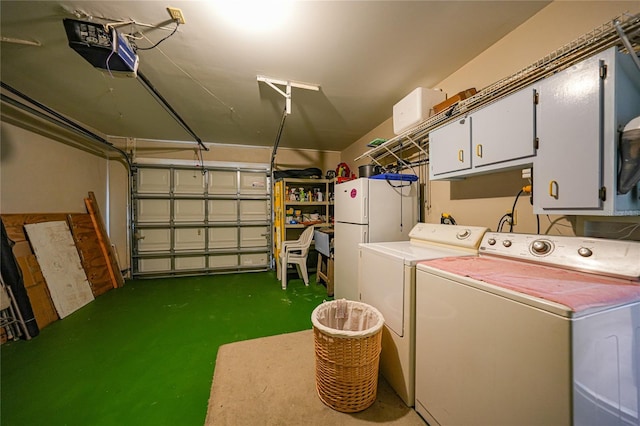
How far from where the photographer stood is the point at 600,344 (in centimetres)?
76

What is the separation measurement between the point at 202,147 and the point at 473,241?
4715 millimetres

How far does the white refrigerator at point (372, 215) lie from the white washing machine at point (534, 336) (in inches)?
43.7

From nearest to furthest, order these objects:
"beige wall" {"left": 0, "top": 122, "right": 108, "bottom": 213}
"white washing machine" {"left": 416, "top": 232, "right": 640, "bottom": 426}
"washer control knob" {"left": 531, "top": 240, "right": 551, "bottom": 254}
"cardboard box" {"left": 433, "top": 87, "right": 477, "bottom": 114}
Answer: "white washing machine" {"left": 416, "top": 232, "right": 640, "bottom": 426} → "washer control knob" {"left": 531, "top": 240, "right": 551, "bottom": 254} → "cardboard box" {"left": 433, "top": 87, "right": 477, "bottom": 114} → "beige wall" {"left": 0, "top": 122, "right": 108, "bottom": 213}

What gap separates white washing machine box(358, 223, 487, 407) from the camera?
4.56ft

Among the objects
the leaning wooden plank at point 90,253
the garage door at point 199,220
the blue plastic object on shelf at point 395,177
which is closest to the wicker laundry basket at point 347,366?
the blue plastic object on shelf at point 395,177

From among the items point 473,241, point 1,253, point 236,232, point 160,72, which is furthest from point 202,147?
point 473,241

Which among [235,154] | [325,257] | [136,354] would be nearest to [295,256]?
[325,257]

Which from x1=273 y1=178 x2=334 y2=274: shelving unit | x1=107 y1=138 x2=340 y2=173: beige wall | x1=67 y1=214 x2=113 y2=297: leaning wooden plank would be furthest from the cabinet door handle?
x1=67 y1=214 x2=113 y2=297: leaning wooden plank

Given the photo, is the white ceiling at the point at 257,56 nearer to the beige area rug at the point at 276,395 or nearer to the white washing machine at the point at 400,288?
the white washing machine at the point at 400,288

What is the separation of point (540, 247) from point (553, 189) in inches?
12.9

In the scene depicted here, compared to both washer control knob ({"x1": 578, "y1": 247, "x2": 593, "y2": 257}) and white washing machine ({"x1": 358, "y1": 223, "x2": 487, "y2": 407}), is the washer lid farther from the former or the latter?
washer control knob ({"x1": 578, "y1": 247, "x2": 593, "y2": 257})

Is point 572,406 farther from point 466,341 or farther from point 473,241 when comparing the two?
point 473,241

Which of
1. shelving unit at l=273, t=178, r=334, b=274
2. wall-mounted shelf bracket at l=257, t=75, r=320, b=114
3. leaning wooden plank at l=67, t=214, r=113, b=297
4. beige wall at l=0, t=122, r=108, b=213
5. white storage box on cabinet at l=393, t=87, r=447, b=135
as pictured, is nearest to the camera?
white storage box on cabinet at l=393, t=87, r=447, b=135

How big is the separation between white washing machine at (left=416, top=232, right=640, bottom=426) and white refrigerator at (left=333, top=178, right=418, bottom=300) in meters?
1.11
